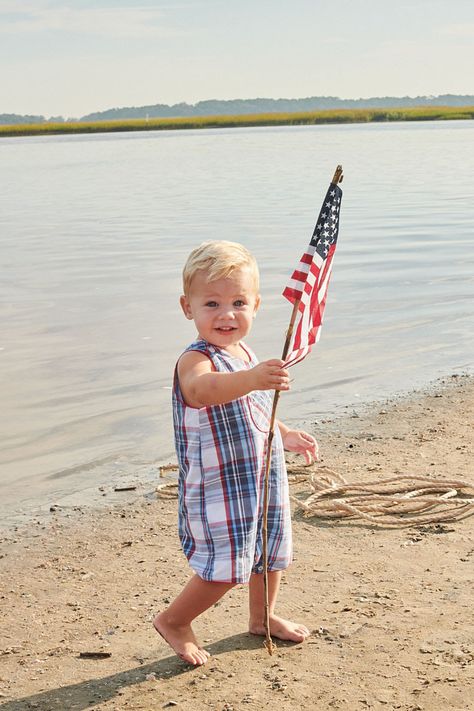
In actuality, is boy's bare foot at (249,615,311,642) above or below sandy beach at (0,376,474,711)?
above

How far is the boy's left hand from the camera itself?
3.64 meters

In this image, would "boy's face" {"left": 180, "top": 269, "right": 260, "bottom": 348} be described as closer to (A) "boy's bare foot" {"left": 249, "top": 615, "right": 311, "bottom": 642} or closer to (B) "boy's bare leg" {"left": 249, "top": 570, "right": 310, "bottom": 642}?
(B) "boy's bare leg" {"left": 249, "top": 570, "right": 310, "bottom": 642}

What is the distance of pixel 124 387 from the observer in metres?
7.84

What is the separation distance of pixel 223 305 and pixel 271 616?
43.9 inches

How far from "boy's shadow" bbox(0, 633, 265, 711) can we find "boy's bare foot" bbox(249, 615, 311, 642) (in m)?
0.05

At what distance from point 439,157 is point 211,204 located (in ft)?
82.9

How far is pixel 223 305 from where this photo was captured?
343 centimetres

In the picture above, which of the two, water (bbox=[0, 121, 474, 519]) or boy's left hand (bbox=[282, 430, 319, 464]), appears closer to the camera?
boy's left hand (bbox=[282, 430, 319, 464])

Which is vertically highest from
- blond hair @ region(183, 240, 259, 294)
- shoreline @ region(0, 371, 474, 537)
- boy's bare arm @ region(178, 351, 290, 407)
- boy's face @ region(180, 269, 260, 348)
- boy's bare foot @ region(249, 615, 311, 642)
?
blond hair @ region(183, 240, 259, 294)

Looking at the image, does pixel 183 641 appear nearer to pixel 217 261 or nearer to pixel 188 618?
pixel 188 618

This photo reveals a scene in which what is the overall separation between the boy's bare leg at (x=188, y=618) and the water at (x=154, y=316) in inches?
78.3

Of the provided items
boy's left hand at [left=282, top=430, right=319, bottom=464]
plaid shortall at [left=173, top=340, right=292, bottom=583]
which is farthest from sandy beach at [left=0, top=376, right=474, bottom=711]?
boy's left hand at [left=282, top=430, right=319, bottom=464]

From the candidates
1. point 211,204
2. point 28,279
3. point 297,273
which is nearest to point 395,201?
point 211,204

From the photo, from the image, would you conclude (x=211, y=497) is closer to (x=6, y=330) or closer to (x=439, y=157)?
(x=6, y=330)
